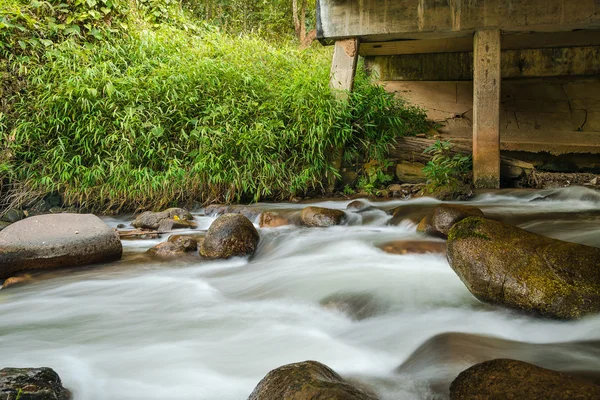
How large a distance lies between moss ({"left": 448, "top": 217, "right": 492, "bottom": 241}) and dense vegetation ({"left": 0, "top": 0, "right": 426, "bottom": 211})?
3730 mm

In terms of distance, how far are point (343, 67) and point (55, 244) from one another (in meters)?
4.48

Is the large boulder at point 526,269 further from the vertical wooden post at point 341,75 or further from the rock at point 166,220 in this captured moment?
the vertical wooden post at point 341,75

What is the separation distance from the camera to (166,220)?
589 cm

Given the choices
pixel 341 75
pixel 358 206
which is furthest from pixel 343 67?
pixel 358 206

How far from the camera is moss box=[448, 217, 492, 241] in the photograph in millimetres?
2975

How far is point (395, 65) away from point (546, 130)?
2.89m

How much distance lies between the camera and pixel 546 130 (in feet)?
27.7

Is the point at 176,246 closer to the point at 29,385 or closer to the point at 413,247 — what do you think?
the point at 413,247

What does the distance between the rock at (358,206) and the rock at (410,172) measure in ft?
4.66

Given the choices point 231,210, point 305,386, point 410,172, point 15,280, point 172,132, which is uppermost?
point 172,132

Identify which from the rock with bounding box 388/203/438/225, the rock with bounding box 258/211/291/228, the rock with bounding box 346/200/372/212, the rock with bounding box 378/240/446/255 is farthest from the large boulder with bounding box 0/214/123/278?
the rock with bounding box 388/203/438/225

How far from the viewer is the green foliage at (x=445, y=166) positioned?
21.3 feet

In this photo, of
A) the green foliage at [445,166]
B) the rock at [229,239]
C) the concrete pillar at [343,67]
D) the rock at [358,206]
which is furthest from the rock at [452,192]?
the rock at [229,239]

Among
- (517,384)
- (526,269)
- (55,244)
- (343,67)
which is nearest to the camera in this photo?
(517,384)
